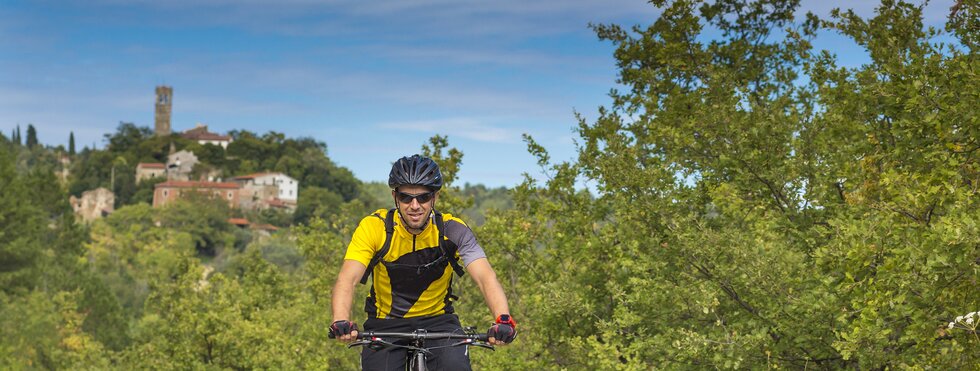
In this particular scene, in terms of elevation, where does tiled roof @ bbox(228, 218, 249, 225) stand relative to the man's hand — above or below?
above

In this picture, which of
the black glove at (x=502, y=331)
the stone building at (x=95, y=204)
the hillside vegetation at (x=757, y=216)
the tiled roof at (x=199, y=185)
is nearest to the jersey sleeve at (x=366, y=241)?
the black glove at (x=502, y=331)

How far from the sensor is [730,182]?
46.7 feet

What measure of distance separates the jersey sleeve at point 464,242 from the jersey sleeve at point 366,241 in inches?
15.7

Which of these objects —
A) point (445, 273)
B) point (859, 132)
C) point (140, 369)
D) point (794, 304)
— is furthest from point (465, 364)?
point (140, 369)

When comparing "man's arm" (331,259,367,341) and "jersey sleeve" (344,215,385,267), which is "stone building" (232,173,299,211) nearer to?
"jersey sleeve" (344,215,385,267)

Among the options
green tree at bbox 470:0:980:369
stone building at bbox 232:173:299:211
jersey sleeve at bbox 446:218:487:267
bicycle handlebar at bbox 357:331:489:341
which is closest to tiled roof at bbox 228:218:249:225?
stone building at bbox 232:173:299:211

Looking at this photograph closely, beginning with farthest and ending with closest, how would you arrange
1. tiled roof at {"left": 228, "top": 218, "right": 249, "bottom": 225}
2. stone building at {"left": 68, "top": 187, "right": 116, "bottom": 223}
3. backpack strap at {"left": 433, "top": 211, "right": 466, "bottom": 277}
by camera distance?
stone building at {"left": 68, "top": 187, "right": 116, "bottom": 223} < tiled roof at {"left": 228, "top": 218, "right": 249, "bottom": 225} < backpack strap at {"left": 433, "top": 211, "right": 466, "bottom": 277}

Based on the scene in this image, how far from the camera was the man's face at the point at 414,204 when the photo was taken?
19.9 ft

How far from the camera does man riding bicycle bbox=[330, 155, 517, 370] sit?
5992 mm

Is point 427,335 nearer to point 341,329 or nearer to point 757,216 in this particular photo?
point 341,329

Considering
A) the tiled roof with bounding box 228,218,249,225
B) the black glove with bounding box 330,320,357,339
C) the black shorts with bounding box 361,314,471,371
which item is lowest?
the black shorts with bounding box 361,314,471,371

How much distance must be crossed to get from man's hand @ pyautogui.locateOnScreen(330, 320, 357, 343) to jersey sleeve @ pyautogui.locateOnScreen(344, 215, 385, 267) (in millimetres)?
515

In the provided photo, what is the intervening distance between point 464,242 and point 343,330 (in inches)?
37.5

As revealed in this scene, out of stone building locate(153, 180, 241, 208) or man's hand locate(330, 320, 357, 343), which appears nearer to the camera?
man's hand locate(330, 320, 357, 343)
